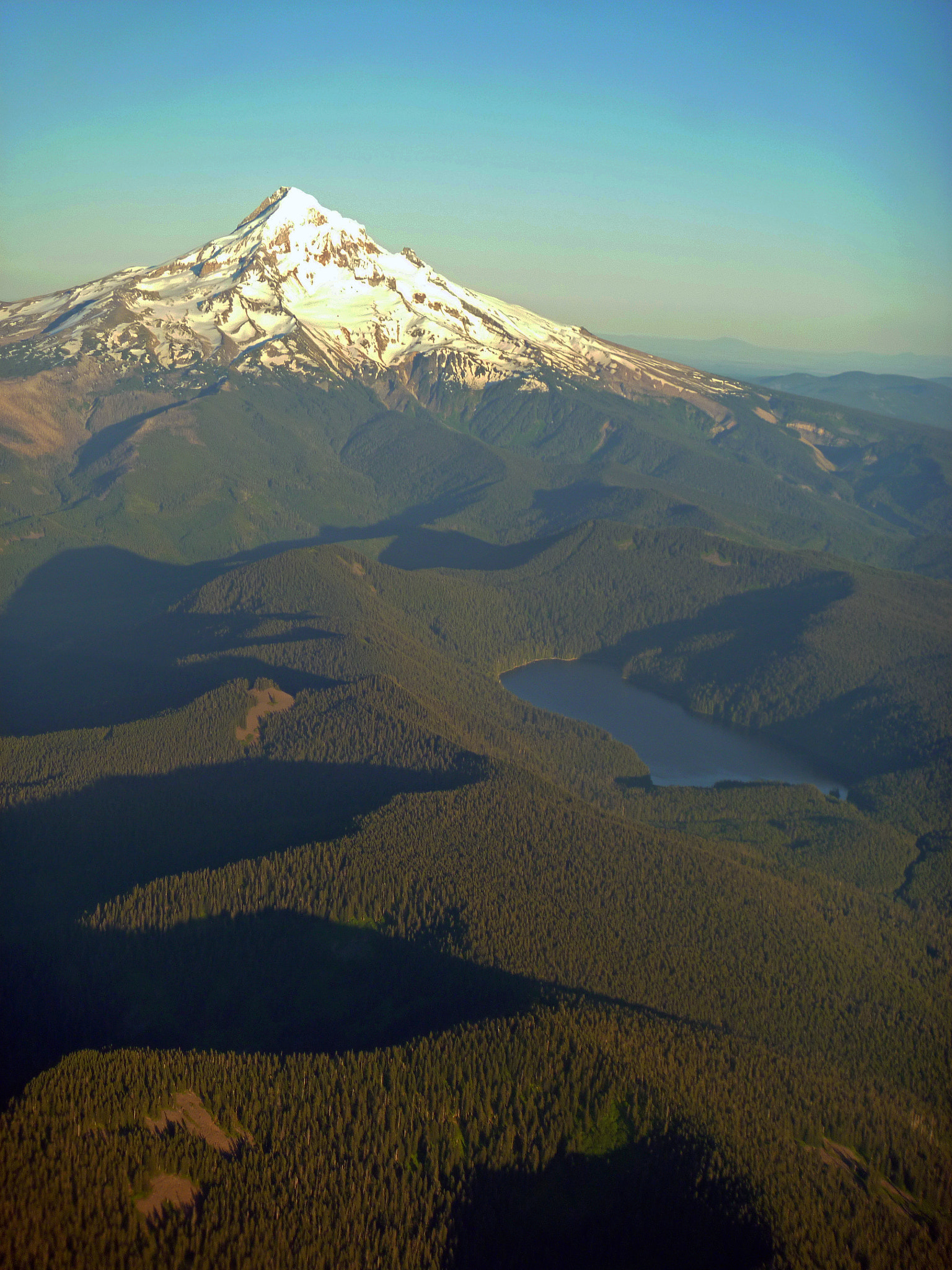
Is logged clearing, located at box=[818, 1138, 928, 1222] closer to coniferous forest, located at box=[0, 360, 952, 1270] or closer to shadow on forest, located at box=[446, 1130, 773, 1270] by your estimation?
coniferous forest, located at box=[0, 360, 952, 1270]

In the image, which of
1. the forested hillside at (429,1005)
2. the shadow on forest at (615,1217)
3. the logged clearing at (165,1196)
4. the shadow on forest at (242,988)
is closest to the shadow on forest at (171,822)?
the forested hillside at (429,1005)

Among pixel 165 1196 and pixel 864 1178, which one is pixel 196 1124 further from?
pixel 864 1178

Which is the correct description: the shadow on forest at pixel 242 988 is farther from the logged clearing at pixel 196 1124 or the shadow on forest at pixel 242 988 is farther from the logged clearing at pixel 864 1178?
the logged clearing at pixel 864 1178

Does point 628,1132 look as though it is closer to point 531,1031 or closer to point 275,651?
point 531,1031

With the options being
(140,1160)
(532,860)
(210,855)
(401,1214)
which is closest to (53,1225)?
(140,1160)

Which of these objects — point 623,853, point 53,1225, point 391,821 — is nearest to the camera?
point 53,1225

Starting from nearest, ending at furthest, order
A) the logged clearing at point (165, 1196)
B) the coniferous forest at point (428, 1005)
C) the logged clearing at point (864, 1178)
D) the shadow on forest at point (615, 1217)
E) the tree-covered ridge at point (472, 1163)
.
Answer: the tree-covered ridge at point (472, 1163), the logged clearing at point (165, 1196), the coniferous forest at point (428, 1005), the shadow on forest at point (615, 1217), the logged clearing at point (864, 1178)
